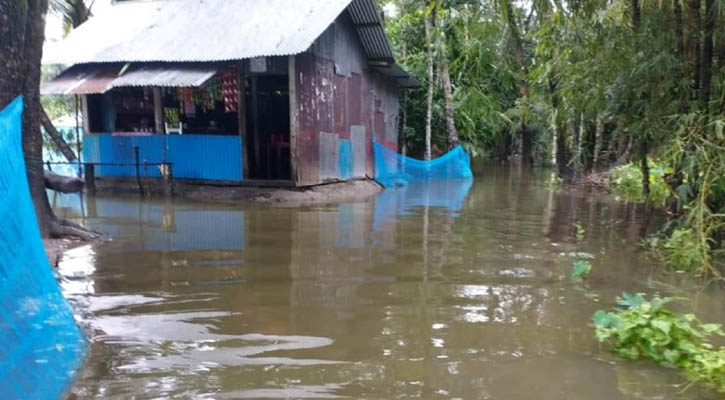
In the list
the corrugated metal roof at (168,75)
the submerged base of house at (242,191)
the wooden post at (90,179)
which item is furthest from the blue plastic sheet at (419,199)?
the wooden post at (90,179)

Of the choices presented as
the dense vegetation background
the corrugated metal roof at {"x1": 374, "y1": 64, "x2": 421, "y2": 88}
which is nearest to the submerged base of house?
the corrugated metal roof at {"x1": 374, "y1": 64, "x2": 421, "y2": 88}

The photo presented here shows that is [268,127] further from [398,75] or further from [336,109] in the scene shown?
[398,75]

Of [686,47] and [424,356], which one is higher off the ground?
[686,47]

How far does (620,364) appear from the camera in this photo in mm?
3502

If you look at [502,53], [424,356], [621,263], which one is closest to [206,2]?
[502,53]

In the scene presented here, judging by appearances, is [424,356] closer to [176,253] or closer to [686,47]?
[176,253]

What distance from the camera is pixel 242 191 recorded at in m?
11.6

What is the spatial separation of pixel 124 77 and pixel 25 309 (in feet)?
31.2

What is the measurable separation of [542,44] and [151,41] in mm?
8308

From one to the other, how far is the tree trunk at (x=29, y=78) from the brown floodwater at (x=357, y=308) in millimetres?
620

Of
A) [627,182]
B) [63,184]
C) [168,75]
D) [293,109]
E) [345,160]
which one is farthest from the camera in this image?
[345,160]

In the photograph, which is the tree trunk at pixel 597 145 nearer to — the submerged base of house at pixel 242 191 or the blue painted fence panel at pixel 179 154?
the submerged base of house at pixel 242 191

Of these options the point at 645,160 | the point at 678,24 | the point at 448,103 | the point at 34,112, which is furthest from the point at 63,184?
the point at 448,103

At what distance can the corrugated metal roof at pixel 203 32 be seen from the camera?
10.9 meters
